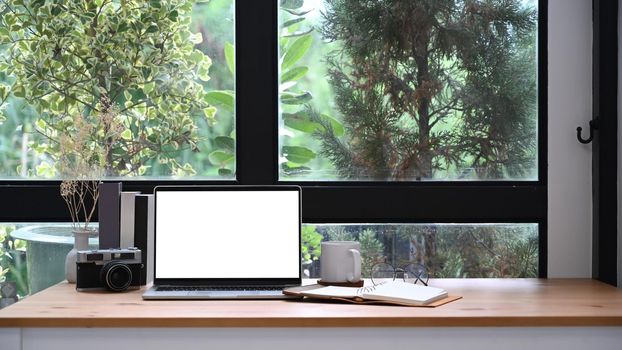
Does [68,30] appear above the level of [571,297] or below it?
above

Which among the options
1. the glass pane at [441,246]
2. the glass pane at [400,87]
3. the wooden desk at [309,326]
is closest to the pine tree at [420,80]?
the glass pane at [400,87]

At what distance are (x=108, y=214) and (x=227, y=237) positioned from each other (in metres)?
0.37

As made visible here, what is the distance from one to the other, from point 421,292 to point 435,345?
8.7 inches

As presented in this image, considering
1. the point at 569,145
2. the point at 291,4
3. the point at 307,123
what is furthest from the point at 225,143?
the point at 569,145

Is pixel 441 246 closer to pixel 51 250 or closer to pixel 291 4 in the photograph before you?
pixel 291 4

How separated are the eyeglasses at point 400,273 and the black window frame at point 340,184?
15 cm

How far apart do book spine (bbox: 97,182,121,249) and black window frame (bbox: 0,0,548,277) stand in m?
0.20

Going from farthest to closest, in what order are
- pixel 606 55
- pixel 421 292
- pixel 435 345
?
1. pixel 606 55
2. pixel 421 292
3. pixel 435 345

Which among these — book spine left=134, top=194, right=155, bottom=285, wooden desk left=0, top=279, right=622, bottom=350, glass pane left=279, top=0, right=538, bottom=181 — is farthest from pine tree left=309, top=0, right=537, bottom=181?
wooden desk left=0, top=279, right=622, bottom=350

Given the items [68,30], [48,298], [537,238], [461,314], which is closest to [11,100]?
[68,30]

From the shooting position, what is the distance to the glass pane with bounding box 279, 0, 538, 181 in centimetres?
245

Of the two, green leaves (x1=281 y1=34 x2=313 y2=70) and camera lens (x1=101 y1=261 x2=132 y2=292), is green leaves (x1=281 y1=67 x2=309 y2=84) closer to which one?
green leaves (x1=281 y1=34 x2=313 y2=70)

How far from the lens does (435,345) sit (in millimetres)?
1803

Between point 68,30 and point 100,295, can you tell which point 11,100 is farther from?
point 100,295
